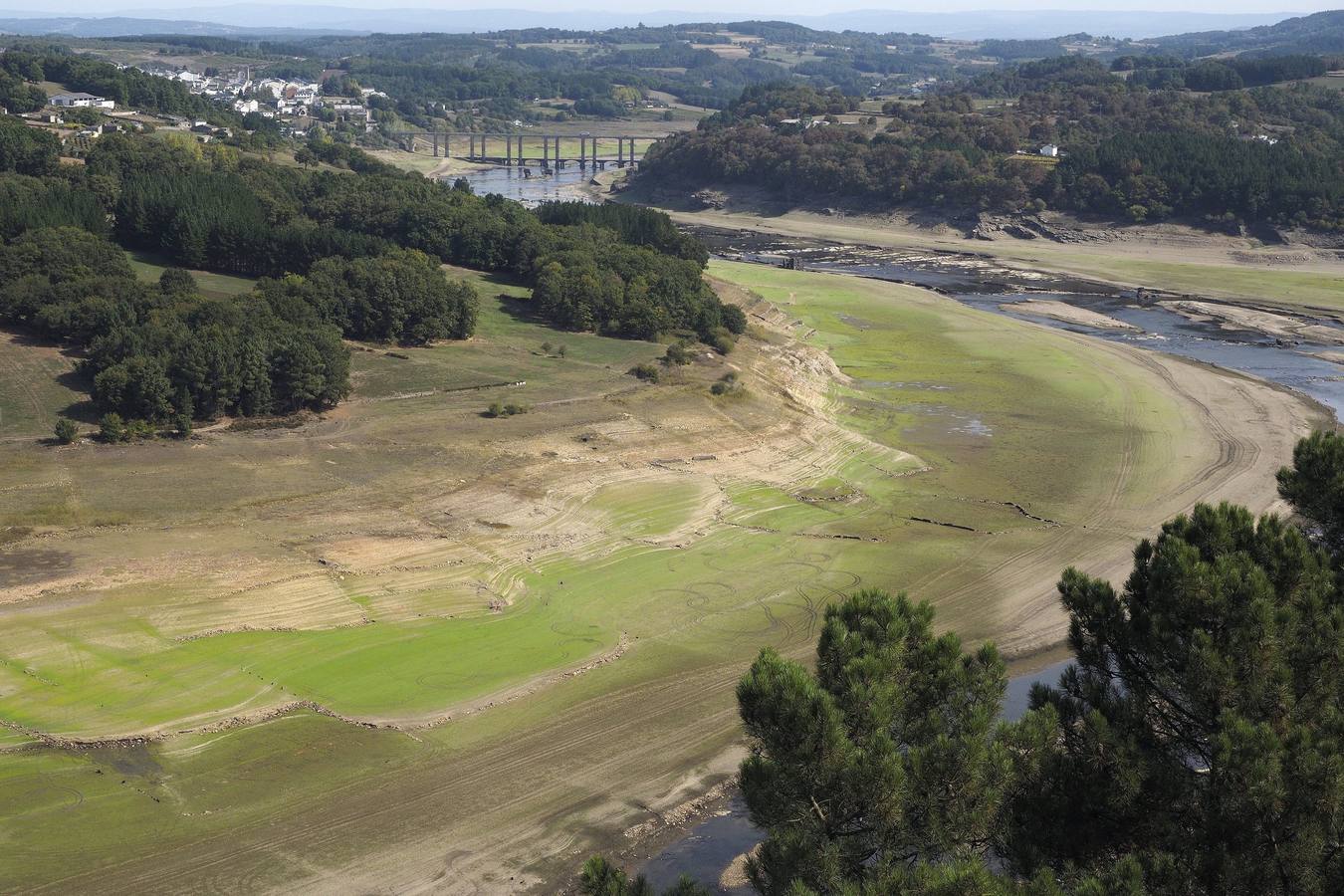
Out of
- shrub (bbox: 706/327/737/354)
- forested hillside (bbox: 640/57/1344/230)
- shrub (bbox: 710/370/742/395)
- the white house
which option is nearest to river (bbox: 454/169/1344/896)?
forested hillside (bbox: 640/57/1344/230)

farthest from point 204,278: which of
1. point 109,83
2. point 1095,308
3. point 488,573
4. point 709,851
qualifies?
point 109,83

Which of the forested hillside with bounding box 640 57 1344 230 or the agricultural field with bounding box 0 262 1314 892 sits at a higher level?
the forested hillside with bounding box 640 57 1344 230

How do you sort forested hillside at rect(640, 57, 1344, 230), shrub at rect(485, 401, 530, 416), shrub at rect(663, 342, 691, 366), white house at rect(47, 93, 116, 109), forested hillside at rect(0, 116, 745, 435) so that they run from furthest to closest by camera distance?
white house at rect(47, 93, 116, 109) < forested hillside at rect(640, 57, 1344, 230) < shrub at rect(663, 342, 691, 366) < shrub at rect(485, 401, 530, 416) < forested hillside at rect(0, 116, 745, 435)

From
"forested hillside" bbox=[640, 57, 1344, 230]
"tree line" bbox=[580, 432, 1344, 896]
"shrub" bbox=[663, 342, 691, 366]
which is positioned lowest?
"shrub" bbox=[663, 342, 691, 366]

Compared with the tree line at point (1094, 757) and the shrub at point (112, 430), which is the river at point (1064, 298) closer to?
the tree line at point (1094, 757)

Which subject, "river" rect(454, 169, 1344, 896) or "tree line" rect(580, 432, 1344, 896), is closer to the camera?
"tree line" rect(580, 432, 1344, 896)

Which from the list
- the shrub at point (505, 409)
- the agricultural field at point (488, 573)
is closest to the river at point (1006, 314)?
the agricultural field at point (488, 573)

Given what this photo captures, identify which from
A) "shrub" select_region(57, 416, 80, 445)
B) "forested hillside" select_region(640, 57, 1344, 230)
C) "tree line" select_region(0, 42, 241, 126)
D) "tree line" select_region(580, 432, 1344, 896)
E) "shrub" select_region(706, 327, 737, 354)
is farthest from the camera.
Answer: "tree line" select_region(0, 42, 241, 126)

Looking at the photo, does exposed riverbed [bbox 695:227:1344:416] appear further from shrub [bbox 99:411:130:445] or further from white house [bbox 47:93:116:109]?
white house [bbox 47:93:116:109]
